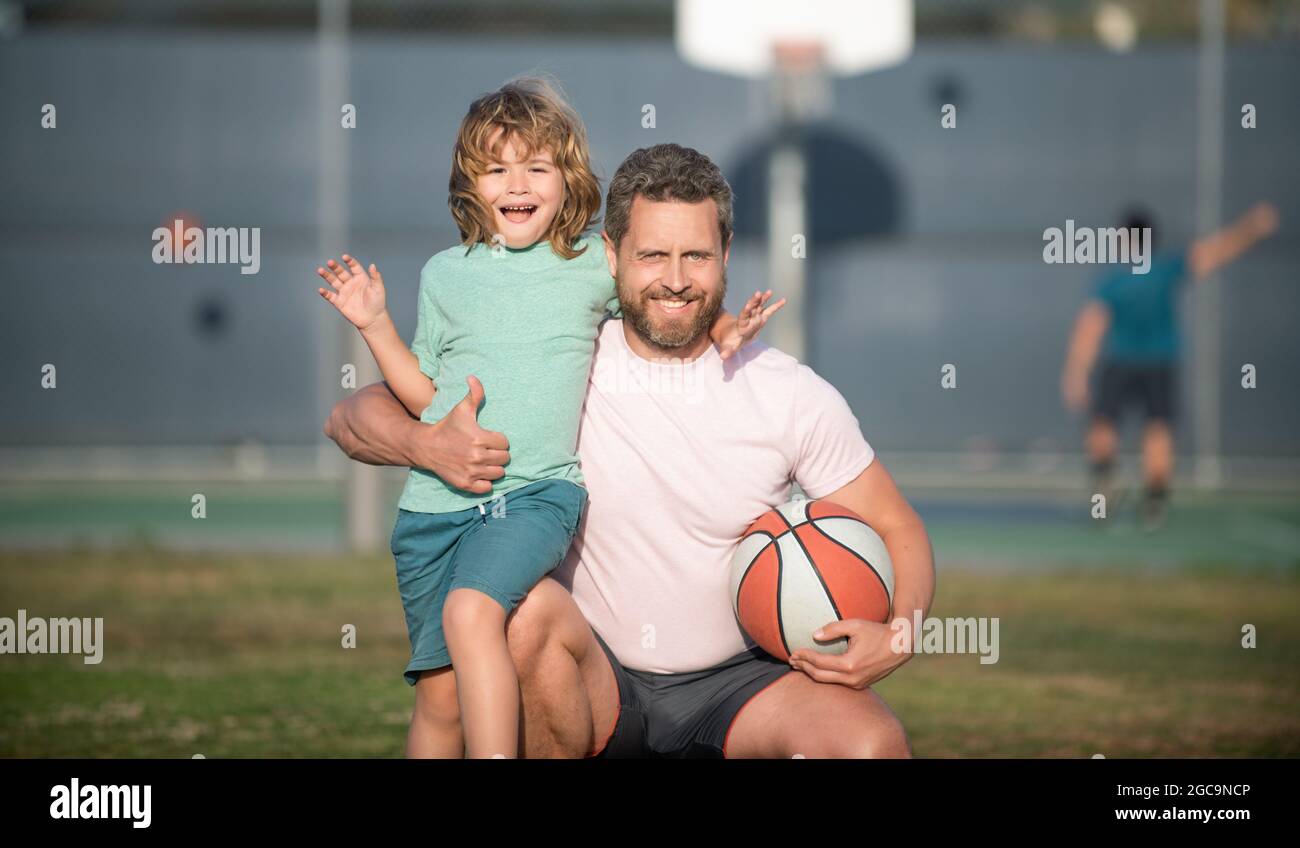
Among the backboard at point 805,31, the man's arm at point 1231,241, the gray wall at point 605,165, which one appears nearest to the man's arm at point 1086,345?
the man's arm at point 1231,241

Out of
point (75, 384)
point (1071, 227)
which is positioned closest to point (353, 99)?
point (75, 384)

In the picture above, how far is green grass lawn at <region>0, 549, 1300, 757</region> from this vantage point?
207 inches

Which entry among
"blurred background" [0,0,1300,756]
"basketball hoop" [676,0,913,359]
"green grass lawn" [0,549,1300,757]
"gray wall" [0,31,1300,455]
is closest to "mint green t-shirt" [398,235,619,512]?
"green grass lawn" [0,549,1300,757]

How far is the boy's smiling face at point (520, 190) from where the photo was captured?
3814mm

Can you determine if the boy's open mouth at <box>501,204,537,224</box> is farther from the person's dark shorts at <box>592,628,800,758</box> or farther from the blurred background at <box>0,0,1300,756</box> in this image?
the blurred background at <box>0,0,1300,756</box>

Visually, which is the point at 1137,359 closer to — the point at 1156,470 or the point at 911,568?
the point at 1156,470

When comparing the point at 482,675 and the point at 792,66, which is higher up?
the point at 792,66

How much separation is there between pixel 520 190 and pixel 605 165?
1200 cm

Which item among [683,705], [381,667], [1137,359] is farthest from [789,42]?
[683,705]

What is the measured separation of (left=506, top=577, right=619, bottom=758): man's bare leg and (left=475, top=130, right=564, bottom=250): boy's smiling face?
89 centimetres

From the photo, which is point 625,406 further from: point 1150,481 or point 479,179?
point 1150,481

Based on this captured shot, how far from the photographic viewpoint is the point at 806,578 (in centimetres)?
362

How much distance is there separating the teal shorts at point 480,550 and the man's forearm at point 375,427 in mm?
155

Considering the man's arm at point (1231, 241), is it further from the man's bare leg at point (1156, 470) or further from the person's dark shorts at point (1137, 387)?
the man's bare leg at point (1156, 470)
